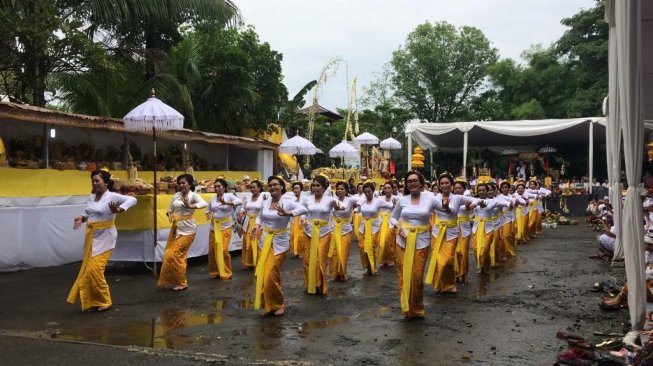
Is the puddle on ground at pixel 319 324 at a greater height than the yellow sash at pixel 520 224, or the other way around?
the yellow sash at pixel 520 224

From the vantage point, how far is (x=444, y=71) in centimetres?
4141

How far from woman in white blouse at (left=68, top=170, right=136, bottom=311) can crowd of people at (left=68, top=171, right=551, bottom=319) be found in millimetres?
12

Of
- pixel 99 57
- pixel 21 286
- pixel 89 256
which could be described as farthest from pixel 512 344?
pixel 99 57

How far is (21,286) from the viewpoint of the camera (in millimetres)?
9273

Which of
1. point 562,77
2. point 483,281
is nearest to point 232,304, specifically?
point 483,281

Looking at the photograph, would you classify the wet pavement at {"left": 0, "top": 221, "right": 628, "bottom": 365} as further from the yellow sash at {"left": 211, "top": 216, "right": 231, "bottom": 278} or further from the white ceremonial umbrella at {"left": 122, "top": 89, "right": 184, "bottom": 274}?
the white ceremonial umbrella at {"left": 122, "top": 89, "right": 184, "bottom": 274}

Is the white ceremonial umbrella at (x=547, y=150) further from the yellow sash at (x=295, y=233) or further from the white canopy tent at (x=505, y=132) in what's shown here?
the yellow sash at (x=295, y=233)

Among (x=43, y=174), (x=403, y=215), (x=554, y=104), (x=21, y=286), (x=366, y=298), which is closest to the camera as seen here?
(x=403, y=215)

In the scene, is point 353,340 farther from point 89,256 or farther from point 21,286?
point 21,286

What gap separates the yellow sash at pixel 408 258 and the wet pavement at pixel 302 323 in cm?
28

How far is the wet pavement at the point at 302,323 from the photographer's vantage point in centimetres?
554

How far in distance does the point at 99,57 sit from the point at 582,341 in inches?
394

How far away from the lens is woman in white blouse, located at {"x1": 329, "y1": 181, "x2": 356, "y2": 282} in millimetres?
9812

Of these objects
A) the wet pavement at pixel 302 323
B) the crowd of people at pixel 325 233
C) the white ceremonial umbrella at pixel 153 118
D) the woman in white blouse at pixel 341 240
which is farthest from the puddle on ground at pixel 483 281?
the white ceremonial umbrella at pixel 153 118
